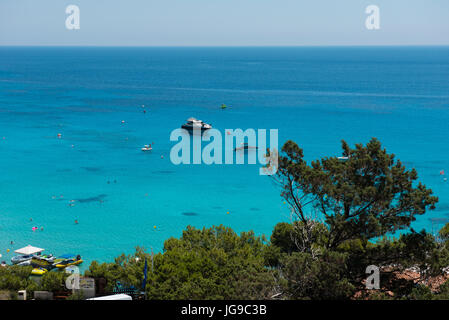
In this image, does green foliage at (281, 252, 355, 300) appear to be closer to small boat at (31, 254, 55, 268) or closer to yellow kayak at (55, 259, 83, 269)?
yellow kayak at (55, 259, 83, 269)

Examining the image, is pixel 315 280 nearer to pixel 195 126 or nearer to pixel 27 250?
pixel 27 250

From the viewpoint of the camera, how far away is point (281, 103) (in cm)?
8319

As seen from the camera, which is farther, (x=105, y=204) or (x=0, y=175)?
(x=0, y=175)

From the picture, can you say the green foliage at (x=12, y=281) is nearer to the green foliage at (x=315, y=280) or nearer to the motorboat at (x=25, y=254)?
the motorboat at (x=25, y=254)

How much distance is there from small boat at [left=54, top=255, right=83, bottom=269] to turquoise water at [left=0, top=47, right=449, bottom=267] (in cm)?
68

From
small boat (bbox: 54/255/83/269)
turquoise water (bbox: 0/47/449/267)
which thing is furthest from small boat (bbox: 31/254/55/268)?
turquoise water (bbox: 0/47/449/267)

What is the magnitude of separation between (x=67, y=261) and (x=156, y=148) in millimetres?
27519

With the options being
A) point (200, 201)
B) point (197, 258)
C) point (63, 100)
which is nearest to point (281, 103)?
point (63, 100)

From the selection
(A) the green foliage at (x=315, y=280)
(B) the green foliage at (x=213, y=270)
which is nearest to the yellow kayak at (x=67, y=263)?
(B) the green foliage at (x=213, y=270)

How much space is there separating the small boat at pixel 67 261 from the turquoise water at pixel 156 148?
676 mm

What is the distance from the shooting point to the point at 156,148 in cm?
5459

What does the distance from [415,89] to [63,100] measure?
7112 centimetres

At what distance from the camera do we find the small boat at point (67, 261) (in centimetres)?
2762
